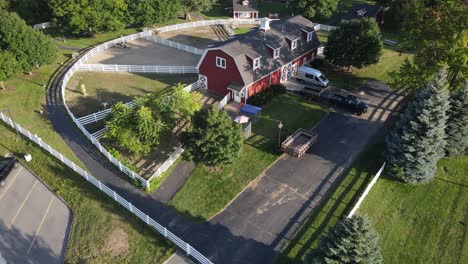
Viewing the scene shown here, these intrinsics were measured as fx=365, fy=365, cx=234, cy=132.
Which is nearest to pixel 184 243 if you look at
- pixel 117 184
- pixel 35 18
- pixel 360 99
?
pixel 117 184

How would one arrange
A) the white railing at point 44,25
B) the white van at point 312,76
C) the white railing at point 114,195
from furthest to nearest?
the white railing at point 44,25 → the white van at point 312,76 → the white railing at point 114,195

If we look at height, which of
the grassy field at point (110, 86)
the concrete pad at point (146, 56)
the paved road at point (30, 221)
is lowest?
the paved road at point (30, 221)

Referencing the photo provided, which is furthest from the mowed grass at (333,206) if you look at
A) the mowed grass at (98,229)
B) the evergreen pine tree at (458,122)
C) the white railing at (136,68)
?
the white railing at (136,68)

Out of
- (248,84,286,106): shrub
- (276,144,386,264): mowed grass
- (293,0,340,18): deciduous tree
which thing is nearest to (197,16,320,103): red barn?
(248,84,286,106): shrub

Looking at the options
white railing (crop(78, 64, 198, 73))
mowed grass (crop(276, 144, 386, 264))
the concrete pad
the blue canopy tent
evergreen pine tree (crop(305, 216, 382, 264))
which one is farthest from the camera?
the concrete pad

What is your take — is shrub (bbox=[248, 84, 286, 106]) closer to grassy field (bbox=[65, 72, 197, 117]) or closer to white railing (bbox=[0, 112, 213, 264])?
grassy field (bbox=[65, 72, 197, 117])

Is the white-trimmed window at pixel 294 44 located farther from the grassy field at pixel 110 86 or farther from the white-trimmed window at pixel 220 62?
the grassy field at pixel 110 86
